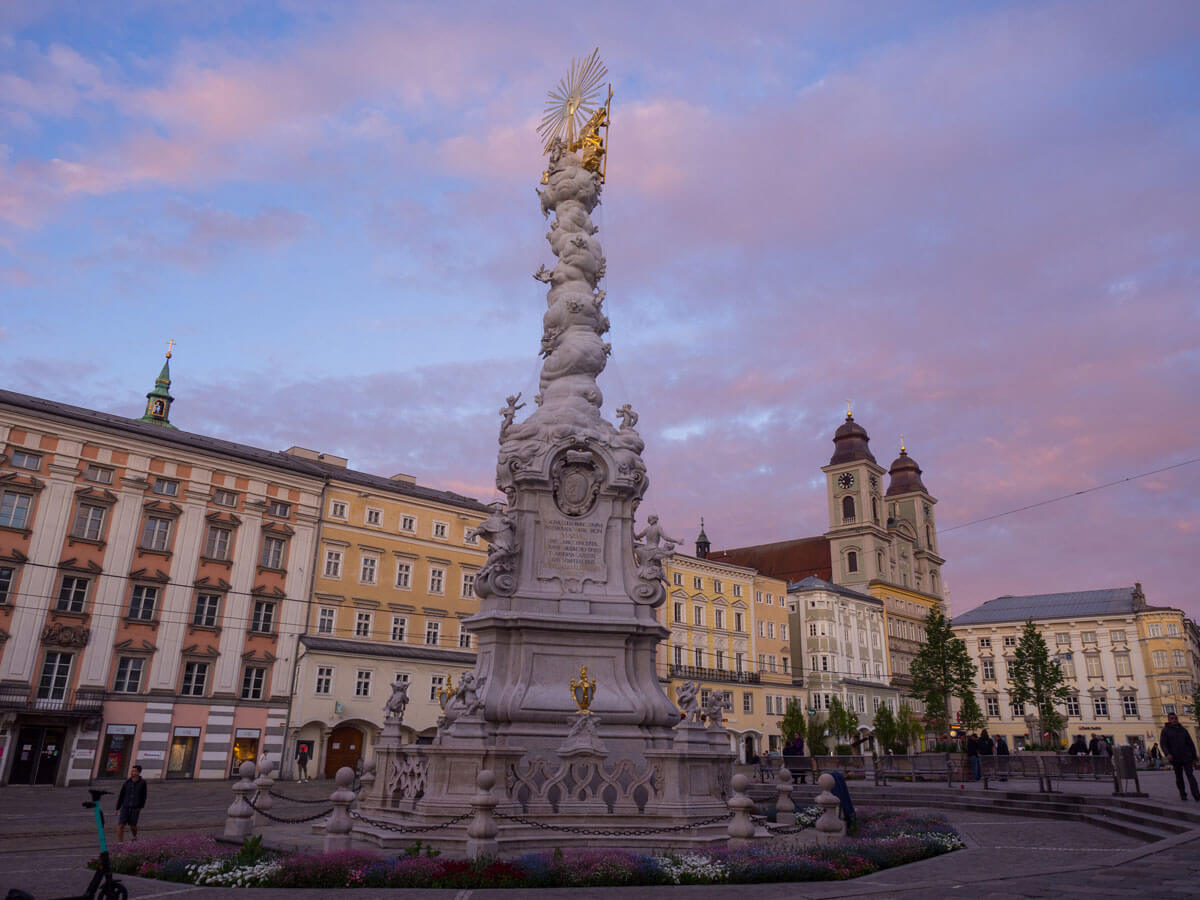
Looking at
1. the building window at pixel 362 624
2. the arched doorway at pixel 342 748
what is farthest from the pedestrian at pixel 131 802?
the building window at pixel 362 624

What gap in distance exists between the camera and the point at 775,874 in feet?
35.1

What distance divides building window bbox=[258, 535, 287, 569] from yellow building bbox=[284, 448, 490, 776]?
2127 millimetres

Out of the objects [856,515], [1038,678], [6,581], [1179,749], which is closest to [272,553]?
[6,581]

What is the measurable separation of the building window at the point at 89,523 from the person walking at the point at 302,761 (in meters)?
13.1

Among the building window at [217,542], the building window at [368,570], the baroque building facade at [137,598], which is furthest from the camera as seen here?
the building window at [368,570]

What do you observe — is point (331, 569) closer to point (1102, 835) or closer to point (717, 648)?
point (717, 648)

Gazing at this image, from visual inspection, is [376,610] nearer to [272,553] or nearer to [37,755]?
[272,553]

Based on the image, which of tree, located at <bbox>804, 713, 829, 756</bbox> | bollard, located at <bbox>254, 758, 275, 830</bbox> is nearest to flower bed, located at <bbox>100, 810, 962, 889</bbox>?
bollard, located at <bbox>254, 758, 275, 830</bbox>

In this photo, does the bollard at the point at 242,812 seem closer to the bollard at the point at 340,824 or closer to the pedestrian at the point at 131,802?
the bollard at the point at 340,824

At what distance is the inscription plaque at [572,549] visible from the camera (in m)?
17.2

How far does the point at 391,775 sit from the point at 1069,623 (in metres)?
88.1

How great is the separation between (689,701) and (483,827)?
5.51 metres

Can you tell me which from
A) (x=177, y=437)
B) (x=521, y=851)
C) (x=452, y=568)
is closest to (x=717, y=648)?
(x=452, y=568)

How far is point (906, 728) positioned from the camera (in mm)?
62031
